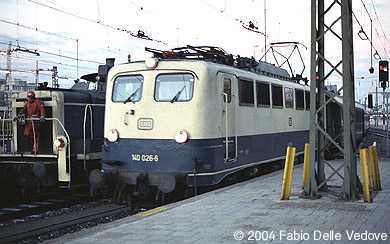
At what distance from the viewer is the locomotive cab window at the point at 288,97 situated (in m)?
14.0

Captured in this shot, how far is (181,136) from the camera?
936 centimetres

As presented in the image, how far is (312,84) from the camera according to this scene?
908cm

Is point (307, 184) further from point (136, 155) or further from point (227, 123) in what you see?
point (136, 155)

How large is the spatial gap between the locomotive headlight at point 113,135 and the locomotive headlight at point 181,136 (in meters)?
1.46

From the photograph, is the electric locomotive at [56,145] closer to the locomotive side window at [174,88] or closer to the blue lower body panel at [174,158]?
the blue lower body panel at [174,158]

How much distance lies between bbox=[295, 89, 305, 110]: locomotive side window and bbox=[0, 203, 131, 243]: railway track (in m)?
7.26

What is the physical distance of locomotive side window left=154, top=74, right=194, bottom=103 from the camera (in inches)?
376

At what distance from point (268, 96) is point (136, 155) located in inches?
181

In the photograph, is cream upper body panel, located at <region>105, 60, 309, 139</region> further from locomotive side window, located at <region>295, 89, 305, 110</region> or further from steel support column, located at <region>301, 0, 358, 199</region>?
locomotive side window, located at <region>295, 89, 305, 110</region>

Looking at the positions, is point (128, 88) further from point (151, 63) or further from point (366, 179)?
point (366, 179)

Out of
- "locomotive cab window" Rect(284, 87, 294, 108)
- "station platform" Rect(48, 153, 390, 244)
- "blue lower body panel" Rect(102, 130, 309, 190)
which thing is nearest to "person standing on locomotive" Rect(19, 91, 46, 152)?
"blue lower body panel" Rect(102, 130, 309, 190)

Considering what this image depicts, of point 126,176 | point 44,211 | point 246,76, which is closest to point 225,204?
point 126,176

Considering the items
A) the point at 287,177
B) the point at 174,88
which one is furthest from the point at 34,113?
the point at 287,177

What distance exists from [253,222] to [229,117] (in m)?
3.67
